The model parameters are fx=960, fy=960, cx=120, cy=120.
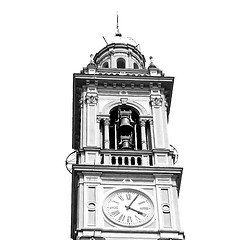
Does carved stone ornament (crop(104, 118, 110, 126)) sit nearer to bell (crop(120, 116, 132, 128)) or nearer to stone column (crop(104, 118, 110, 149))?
stone column (crop(104, 118, 110, 149))

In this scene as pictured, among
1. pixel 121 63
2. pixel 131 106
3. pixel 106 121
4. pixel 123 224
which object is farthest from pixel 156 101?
pixel 123 224

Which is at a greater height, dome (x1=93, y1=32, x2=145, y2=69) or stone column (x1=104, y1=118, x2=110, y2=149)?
dome (x1=93, y1=32, x2=145, y2=69)

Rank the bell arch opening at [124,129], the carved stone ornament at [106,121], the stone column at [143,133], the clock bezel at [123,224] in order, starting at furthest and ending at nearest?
1. the carved stone ornament at [106,121]
2. the bell arch opening at [124,129]
3. the stone column at [143,133]
4. the clock bezel at [123,224]

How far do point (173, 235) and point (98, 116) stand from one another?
885 cm

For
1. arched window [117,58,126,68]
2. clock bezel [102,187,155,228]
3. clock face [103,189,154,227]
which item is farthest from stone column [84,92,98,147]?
arched window [117,58,126,68]

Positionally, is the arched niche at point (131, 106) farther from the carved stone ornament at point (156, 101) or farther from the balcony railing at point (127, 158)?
the balcony railing at point (127, 158)

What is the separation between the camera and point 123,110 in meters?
50.0

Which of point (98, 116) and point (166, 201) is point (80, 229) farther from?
point (98, 116)

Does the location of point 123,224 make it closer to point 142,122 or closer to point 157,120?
point 142,122

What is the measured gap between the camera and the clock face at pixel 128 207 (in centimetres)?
4378

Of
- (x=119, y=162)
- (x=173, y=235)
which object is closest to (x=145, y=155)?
(x=119, y=162)

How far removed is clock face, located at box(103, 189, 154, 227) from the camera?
43.8m

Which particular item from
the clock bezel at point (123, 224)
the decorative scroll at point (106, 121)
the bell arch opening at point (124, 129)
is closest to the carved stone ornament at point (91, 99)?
the bell arch opening at point (124, 129)

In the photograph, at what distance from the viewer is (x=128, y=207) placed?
146 ft
